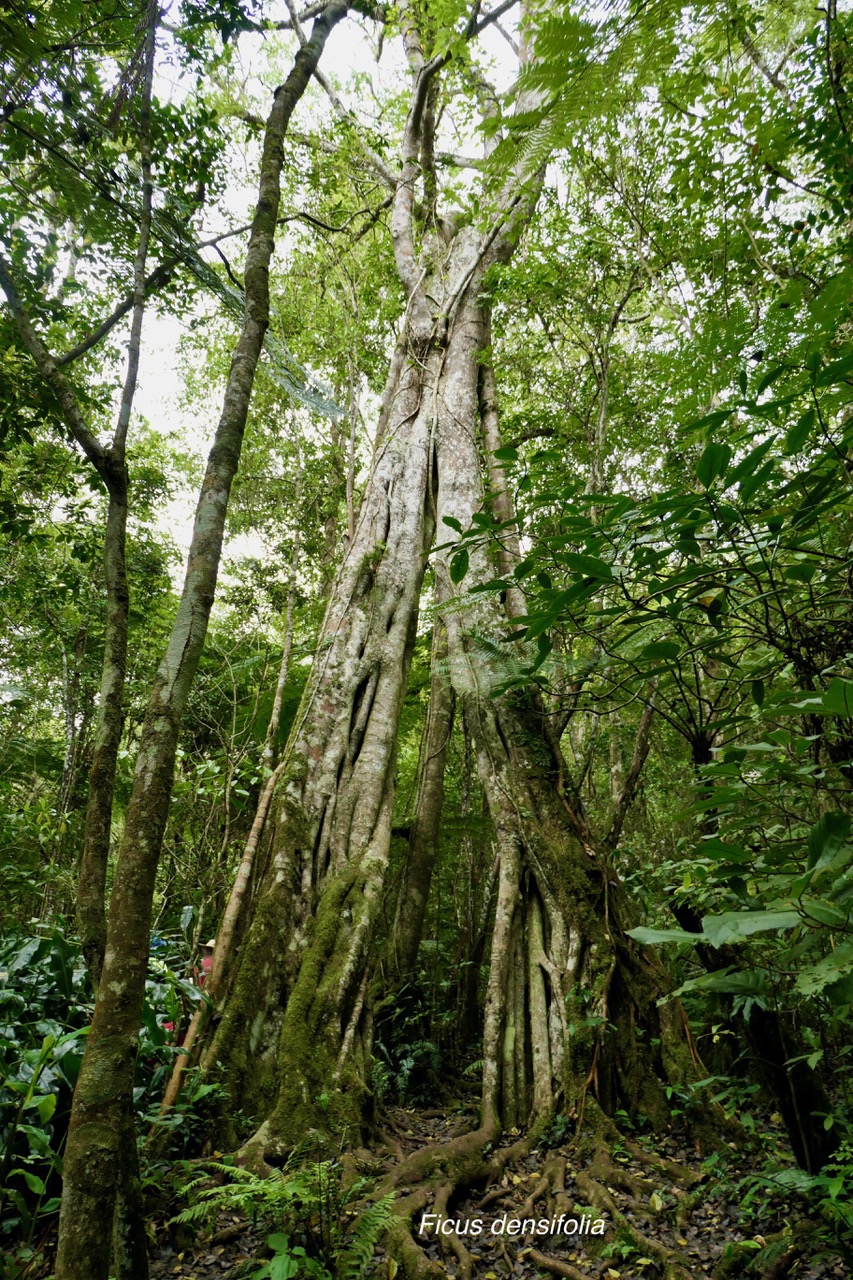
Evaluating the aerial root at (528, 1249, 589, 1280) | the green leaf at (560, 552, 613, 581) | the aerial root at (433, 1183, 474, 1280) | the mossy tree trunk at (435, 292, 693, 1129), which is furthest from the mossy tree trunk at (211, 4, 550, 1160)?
the green leaf at (560, 552, 613, 581)

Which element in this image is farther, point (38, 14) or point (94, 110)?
point (94, 110)

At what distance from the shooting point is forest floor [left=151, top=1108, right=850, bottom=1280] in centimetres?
242

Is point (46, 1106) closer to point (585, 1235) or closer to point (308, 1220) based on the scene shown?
point (308, 1220)

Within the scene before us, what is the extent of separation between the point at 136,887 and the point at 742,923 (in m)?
1.74

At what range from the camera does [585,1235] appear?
8.96 feet

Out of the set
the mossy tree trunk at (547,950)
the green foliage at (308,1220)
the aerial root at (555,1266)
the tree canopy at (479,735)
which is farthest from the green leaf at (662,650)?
the aerial root at (555,1266)

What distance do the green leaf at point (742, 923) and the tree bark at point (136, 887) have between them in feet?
5.44

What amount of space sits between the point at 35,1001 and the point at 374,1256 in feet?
6.77

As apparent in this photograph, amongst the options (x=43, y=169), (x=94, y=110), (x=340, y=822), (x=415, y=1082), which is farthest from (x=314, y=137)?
(x=415, y=1082)

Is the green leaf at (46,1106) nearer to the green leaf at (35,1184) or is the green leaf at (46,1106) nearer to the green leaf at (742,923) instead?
the green leaf at (35,1184)

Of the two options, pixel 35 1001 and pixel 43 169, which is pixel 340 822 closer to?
pixel 35 1001

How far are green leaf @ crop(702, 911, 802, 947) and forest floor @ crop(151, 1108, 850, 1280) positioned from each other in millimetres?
2110

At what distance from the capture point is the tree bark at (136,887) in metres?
1.63

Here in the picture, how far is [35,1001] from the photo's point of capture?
10.9ft
